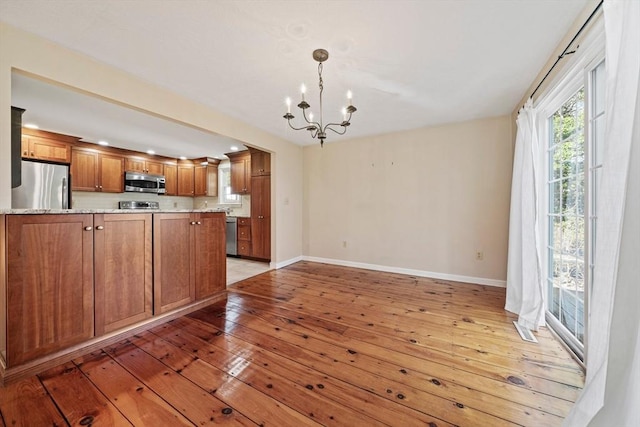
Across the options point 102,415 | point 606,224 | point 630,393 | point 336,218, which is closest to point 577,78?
point 606,224

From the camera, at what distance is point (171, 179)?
5.96 m

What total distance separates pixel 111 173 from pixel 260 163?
3.18 metres

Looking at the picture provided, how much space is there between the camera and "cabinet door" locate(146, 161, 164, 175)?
553 centimetres

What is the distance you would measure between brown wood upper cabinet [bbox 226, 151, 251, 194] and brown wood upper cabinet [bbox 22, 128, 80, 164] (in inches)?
107

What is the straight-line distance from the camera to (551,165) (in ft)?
7.46

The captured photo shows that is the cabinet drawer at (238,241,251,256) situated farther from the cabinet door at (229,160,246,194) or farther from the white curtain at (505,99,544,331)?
the white curtain at (505,99,544,331)

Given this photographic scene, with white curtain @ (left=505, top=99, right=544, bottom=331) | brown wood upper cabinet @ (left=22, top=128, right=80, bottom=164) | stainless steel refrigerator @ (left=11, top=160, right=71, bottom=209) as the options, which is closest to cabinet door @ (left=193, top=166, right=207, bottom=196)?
Result: brown wood upper cabinet @ (left=22, top=128, right=80, bottom=164)

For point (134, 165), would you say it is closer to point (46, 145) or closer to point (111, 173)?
point (111, 173)

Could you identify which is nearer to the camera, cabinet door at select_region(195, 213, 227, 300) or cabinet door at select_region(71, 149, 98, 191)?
cabinet door at select_region(195, 213, 227, 300)

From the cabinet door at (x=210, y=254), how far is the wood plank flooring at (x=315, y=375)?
11.3 inches

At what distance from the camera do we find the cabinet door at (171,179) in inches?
232

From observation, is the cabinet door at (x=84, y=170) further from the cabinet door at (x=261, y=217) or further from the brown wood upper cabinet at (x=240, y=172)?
the cabinet door at (x=261, y=217)

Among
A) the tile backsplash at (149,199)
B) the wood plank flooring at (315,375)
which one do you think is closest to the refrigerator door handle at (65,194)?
the tile backsplash at (149,199)

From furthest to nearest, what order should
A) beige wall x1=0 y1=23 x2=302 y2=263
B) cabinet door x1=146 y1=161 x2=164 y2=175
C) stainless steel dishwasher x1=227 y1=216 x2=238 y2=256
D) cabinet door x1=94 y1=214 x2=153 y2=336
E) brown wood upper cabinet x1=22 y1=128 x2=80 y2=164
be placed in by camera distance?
1. cabinet door x1=146 y1=161 x2=164 y2=175
2. stainless steel dishwasher x1=227 y1=216 x2=238 y2=256
3. brown wood upper cabinet x1=22 y1=128 x2=80 y2=164
4. cabinet door x1=94 y1=214 x2=153 y2=336
5. beige wall x1=0 y1=23 x2=302 y2=263
